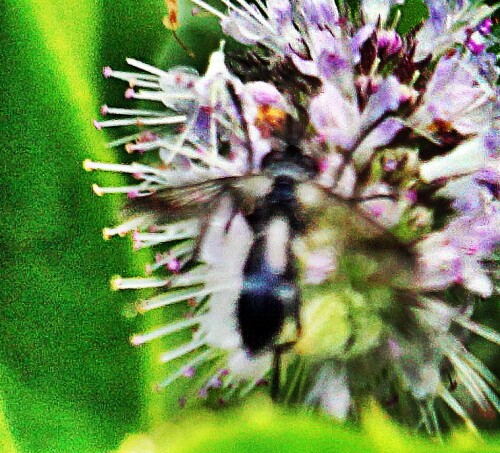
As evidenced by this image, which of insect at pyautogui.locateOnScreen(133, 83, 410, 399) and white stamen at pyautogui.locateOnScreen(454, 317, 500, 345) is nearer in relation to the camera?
insect at pyautogui.locateOnScreen(133, 83, 410, 399)

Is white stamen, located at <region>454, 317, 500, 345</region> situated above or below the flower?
below

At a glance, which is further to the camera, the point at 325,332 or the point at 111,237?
the point at 111,237

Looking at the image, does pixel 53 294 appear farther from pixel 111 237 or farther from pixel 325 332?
pixel 325 332

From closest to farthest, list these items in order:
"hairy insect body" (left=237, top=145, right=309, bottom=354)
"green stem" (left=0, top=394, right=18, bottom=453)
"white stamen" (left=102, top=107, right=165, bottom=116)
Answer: "hairy insect body" (left=237, top=145, right=309, bottom=354)
"green stem" (left=0, top=394, right=18, bottom=453)
"white stamen" (left=102, top=107, right=165, bottom=116)

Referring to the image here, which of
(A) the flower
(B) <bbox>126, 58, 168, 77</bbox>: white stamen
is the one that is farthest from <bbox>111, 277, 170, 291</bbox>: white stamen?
(B) <bbox>126, 58, 168, 77</bbox>: white stamen

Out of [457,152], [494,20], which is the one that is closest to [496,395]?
[457,152]

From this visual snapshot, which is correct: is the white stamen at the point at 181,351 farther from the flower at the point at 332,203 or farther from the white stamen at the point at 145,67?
the white stamen at the point at 145,67

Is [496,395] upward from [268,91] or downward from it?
downward

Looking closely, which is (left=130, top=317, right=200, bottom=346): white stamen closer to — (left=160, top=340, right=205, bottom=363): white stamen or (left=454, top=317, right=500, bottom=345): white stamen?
(left=160, top=340, right=205, bottom=363): white stamen
